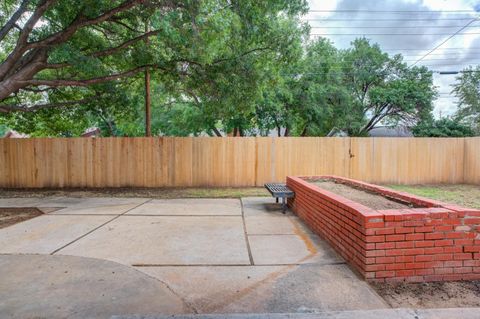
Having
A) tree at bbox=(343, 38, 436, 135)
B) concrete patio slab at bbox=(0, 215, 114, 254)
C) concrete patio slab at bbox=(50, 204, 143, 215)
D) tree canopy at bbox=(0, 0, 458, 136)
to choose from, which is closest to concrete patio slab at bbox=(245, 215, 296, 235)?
concrete patio slab at bbox=(0, 215, 114, 254)

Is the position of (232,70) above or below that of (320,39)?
below

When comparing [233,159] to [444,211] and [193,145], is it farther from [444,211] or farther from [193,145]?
[444,211]

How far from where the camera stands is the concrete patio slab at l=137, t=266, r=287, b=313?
9.43ft

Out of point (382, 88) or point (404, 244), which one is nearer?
point (404, 244)

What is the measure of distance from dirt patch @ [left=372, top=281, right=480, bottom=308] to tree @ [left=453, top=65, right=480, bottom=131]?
26.0 meters

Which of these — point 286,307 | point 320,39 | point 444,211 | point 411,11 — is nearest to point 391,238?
point 444,211

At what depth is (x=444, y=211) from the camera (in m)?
3.28

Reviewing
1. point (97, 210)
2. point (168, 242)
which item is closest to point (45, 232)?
point (97, 210)

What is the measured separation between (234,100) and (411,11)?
11.1 metres

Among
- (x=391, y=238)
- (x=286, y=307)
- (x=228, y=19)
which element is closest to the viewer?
(x=286, y=307)

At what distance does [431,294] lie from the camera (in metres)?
2.96

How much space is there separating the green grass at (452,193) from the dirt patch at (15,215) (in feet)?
31.4

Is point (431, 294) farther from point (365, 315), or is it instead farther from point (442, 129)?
point (442, 129)

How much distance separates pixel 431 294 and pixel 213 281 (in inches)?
83.4
